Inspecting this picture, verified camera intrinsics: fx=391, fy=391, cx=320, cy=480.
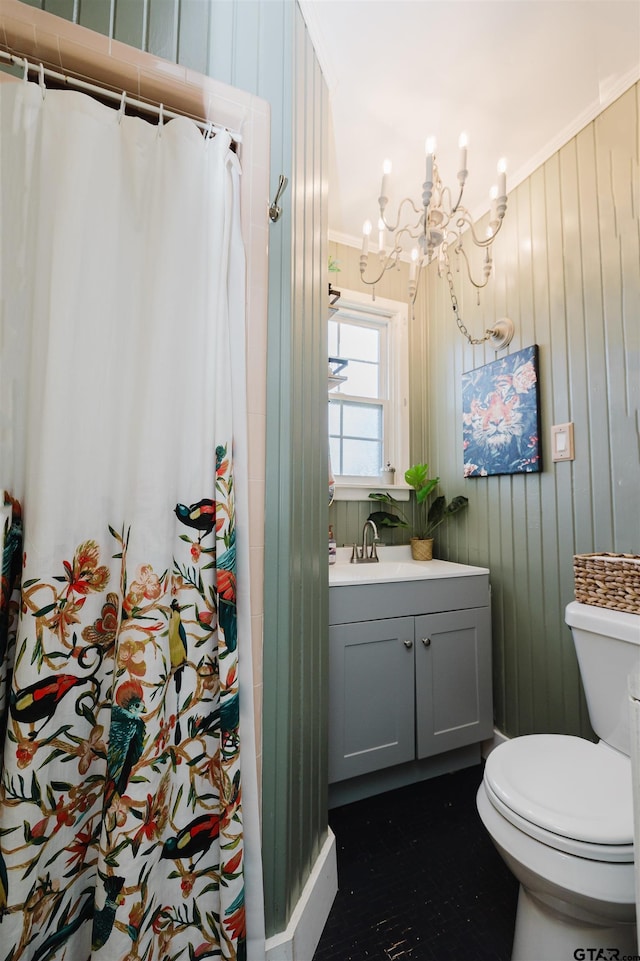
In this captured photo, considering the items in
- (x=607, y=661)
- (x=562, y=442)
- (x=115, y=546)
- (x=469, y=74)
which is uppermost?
(x=469, y=74)

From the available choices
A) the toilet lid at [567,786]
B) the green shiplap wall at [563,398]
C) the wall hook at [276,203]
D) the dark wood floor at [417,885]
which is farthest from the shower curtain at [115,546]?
the green shiplap wall at [563,398]

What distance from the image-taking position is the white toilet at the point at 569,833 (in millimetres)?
799

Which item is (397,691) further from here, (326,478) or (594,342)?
(594,342)

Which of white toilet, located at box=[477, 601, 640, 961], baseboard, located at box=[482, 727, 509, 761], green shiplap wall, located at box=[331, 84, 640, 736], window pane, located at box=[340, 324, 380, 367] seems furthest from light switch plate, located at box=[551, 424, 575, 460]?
baseboard, located at box=[482, 727, 509, 761]

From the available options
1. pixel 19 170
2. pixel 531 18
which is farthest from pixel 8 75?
pixel 531 18

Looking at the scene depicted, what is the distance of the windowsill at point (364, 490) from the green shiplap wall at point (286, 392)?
0.84 meters

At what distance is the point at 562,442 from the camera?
156 cm

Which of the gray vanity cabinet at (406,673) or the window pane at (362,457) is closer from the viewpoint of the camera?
the gray vanity cabinet at (406,673)

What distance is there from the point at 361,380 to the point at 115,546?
1.84 meters

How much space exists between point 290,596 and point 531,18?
193cm

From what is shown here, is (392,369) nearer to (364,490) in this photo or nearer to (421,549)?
(364,490)

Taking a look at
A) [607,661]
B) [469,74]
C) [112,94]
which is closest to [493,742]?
[607,661]

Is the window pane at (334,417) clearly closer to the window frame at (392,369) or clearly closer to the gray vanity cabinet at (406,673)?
the window frame at (392,369)

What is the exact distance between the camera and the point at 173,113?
2.84 feet
